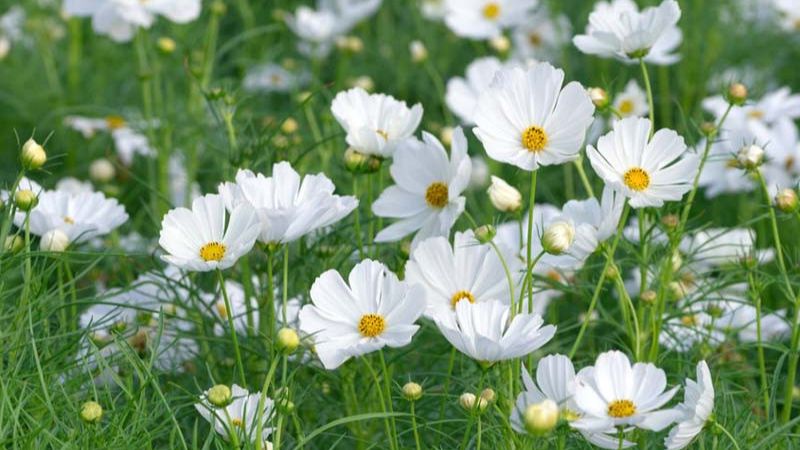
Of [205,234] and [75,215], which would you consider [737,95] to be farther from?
[75,215]

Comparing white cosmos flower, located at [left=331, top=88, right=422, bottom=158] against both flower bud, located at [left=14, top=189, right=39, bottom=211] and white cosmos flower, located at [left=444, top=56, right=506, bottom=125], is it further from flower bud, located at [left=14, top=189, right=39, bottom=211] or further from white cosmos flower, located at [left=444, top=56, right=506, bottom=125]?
white cosmos flower, located at [left=444, top=56, right=506, bottom=125]

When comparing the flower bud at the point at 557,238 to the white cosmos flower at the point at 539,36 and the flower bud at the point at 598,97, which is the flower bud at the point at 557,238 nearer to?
the flower bud at the point at 598,97

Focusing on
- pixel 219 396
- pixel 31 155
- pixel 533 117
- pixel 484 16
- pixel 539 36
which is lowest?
pixel 539 36

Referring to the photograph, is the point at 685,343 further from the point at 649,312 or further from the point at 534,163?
the point at 534,163

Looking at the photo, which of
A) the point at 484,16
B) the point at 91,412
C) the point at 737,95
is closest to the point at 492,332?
the point at 91,412

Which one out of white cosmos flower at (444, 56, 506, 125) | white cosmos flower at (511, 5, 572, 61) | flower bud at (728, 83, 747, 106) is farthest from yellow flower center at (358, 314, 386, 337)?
white cosmos flower at (511, 5, 572, 61)

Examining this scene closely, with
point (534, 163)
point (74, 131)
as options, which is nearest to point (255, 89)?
point (74, 131)
